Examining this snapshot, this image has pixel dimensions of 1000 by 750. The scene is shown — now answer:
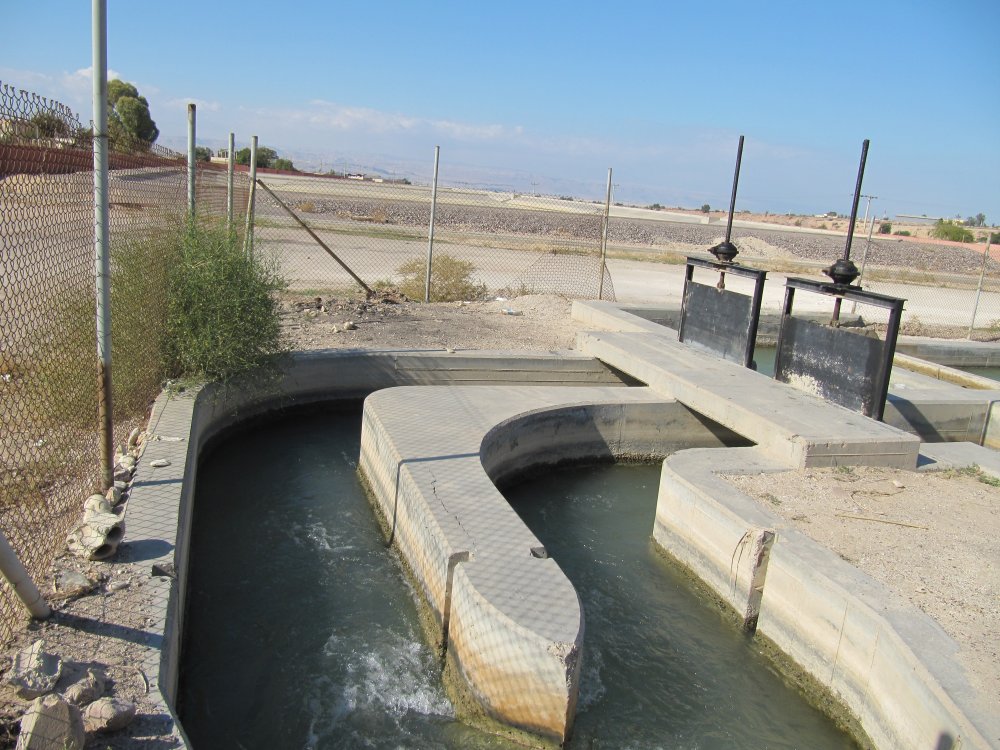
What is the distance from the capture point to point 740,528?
23.1 feet

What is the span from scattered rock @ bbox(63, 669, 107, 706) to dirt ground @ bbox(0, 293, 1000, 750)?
3.5 inches

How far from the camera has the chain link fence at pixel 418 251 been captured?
59.6 ft

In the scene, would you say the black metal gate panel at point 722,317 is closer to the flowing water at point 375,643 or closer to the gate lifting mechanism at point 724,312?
the gate lifting mechanism at point 724,312

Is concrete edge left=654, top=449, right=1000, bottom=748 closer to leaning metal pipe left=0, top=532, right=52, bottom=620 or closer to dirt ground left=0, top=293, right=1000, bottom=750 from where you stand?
dirt ground left=0, top=293, right=1000, bottom=750

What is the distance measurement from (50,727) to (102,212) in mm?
3369

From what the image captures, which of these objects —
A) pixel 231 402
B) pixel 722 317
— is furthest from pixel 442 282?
pixel 231 402

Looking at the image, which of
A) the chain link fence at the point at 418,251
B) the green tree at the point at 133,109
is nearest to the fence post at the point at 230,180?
the chain link fence at the point at 418,251

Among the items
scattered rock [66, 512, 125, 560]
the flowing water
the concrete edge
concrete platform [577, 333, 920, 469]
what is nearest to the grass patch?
concrete platform [577, 333, 920, 469]

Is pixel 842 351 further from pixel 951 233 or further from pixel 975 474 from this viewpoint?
pixel 951 233

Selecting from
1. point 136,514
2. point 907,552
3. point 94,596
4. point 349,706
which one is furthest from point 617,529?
point 94,596

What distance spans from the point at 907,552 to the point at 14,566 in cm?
622

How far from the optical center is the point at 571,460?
1073cm

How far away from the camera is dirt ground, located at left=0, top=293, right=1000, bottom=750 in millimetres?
4160

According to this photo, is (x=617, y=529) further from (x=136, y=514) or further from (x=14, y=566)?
(x=14, y=566)
